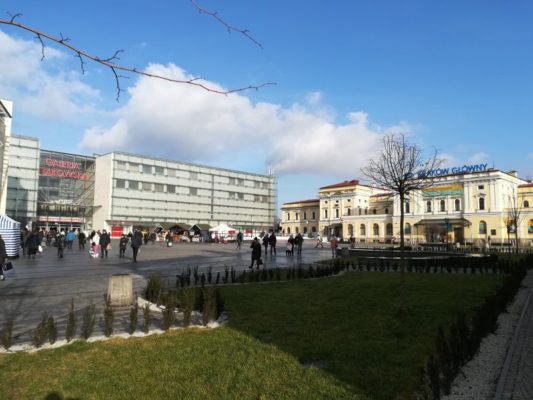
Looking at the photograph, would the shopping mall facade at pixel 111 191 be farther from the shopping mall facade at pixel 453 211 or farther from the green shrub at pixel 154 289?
the green shrub at pixel 154 289

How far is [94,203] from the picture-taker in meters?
91.2

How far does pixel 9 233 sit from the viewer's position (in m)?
23.0

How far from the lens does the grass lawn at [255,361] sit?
5.02m

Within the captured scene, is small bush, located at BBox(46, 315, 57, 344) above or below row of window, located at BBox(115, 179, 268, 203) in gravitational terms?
below

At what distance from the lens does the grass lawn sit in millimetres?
5016

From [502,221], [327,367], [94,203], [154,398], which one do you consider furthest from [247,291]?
[94,203]

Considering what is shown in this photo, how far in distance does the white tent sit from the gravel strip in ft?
74.5

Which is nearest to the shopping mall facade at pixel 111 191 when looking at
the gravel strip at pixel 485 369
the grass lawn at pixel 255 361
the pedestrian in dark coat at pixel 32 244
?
the pedestrian in dark coat at pixel 32 244

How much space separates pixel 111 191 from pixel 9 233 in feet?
218

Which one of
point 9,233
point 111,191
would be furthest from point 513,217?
point 111,191

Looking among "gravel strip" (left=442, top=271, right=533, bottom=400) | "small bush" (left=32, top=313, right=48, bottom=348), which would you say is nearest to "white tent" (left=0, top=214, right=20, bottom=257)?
"small bush" (left=32, top=313, right=48, bottom=348)

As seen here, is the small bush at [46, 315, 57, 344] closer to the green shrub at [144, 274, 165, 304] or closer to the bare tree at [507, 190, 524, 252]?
the green shrub at [144, 274, 165, 304]

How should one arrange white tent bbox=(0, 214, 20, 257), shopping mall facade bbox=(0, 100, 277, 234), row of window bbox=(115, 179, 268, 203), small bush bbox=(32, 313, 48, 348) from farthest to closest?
1. row of window bbox=(115, 179, 268, 203)
2. shopping mall facade bbox=(0, 100, 277, 234)
3. white tent bbox=(0, 214, 20, 257)
4. small bush bbox=(32, 313, 48, 348)

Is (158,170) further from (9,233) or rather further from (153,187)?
(9,233)
